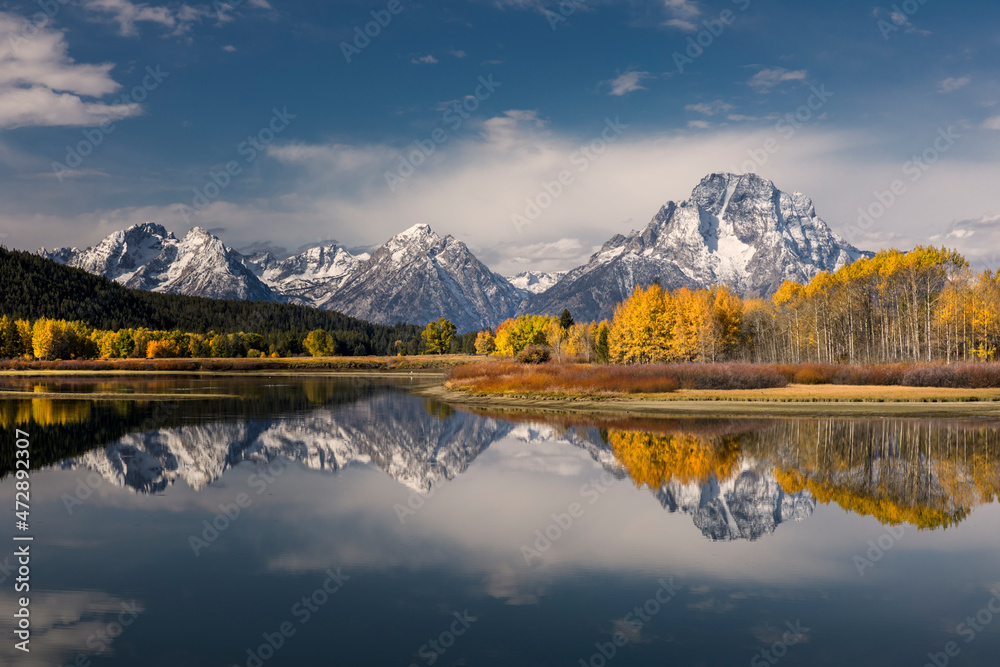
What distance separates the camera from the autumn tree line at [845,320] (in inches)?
3688

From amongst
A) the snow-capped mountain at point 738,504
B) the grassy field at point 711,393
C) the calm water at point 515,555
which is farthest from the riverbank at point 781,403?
the snow-capped mountain at point 738,504

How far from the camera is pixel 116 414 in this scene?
51.4 metres

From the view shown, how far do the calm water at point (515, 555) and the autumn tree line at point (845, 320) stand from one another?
68613 mm

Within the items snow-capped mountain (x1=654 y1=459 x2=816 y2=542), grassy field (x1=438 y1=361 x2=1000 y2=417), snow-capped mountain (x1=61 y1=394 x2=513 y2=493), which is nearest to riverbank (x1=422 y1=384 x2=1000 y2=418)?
grassy field (x1=438 y1=361 x2=1000 y2=417)

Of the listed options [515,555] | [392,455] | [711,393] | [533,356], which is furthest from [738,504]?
[533,356]

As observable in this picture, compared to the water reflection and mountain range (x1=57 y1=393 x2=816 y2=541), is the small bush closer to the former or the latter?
the water reflection

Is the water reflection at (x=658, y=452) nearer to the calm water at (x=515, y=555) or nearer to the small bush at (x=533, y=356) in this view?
the calm water at (x=515, y=555)

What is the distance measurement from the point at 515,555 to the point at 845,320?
363ft

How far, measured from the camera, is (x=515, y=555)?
17484 mm

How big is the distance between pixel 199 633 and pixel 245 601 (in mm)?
→ 1606

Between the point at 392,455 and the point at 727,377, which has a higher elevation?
the point at 727,377

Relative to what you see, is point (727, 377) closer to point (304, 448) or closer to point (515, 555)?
point (304, 448)

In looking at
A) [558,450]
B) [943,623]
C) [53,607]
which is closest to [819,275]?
[558,450]

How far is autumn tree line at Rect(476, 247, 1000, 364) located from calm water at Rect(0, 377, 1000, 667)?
2701 inches
